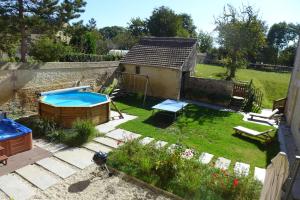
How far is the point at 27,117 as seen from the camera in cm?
1146

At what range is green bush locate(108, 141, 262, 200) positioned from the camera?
6.28 m

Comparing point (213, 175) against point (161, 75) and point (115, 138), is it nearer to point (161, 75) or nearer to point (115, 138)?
point (115, 138)

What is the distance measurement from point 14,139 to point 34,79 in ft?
17.2

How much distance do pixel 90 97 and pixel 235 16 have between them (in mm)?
13940

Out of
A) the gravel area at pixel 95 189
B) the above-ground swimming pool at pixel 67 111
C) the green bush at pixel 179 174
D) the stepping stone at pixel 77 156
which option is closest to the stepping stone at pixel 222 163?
the green bush at pixel 179 174

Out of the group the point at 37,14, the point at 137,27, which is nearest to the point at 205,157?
the point at 37,14

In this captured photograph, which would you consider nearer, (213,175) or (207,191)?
(207,191)

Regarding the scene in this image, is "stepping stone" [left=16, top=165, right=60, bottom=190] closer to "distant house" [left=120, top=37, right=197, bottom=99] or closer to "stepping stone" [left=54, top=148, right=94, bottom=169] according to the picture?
"stepping stone" [left=54, top=148, right=94, bottom=169]

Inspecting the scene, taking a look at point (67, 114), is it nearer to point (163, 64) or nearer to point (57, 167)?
point (57, 167)

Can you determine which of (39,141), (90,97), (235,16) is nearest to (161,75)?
(90,97)

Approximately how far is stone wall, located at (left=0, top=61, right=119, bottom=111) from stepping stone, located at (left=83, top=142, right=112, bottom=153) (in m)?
5.31

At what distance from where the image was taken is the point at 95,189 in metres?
6.76

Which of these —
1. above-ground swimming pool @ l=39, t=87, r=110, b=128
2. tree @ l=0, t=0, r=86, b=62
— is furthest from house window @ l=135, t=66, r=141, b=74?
tree @ l=0, t=0, r=86, b=62

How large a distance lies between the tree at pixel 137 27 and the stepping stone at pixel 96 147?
164 feet
